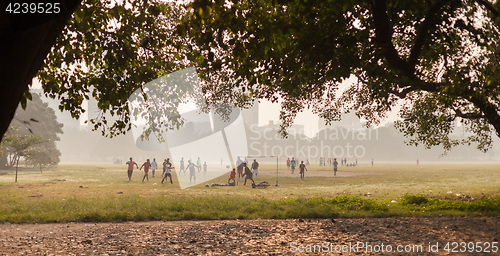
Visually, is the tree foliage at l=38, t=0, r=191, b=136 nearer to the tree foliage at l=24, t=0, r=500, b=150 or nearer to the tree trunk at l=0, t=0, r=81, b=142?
the tree foliage at l=24, t=0, r=500, b=150

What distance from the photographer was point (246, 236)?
10.1 m

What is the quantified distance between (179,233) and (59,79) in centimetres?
578

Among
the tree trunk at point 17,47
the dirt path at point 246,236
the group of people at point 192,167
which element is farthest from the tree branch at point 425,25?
the group of people at point 192,167

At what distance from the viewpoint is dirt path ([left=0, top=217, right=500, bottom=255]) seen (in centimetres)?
868

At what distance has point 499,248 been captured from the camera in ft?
27.7

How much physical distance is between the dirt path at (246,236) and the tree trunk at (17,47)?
583cm

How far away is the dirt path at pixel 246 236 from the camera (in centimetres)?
868

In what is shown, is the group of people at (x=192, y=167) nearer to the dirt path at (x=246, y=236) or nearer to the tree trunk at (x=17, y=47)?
the dirt path at (x=246, y=236)

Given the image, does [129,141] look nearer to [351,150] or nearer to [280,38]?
[351,150]

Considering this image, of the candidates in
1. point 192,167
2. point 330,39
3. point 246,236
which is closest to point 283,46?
point 330,39

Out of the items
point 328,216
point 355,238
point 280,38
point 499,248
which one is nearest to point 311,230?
point 355,238

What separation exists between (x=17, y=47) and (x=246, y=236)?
7910mm

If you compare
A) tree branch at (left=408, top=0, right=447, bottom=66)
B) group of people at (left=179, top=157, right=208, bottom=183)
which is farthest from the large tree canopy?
group of people at (left=179, top=157, right=208, bottom=183)

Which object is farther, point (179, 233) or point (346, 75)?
point (179, 233)
